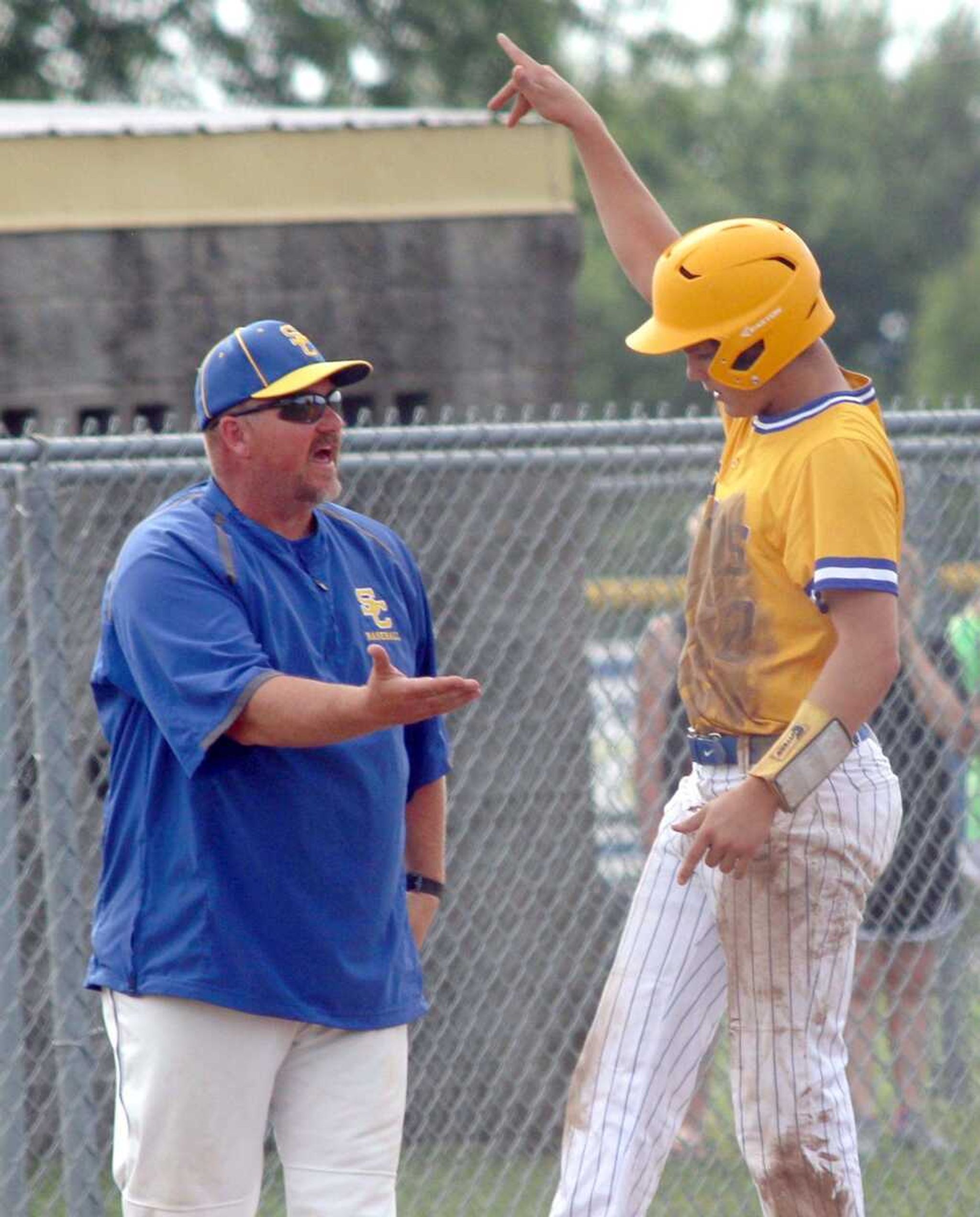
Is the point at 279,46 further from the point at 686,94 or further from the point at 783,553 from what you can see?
the point at 783,553

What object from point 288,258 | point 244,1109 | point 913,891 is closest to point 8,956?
point 244,1109

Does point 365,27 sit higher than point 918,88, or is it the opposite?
point 918,88

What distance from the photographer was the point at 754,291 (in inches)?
140

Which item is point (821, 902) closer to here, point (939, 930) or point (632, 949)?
point (632, 949)

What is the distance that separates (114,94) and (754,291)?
1272 cm

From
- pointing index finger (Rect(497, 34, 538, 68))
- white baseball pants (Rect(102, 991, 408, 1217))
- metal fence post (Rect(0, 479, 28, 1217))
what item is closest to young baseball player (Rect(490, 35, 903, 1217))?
white baseball pants (Rect(102, 991, 408, 1217))

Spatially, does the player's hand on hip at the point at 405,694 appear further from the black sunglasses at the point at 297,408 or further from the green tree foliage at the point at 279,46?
the green tree foliage at the point at 279,46

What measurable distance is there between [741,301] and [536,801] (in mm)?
2556

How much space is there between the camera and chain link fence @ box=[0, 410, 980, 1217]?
18.1ft

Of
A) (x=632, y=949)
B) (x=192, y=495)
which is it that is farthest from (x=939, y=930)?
(x=192, y=495)

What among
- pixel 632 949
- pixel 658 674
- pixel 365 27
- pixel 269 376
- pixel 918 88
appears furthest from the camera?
pixel 918 88

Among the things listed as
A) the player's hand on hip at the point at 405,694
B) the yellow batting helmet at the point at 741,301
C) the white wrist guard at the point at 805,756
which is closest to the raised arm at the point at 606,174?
the yellow batting helmet at the point at 741,301

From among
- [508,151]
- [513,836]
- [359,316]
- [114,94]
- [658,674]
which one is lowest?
[513,836]

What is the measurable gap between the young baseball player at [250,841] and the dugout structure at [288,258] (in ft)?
7.84
